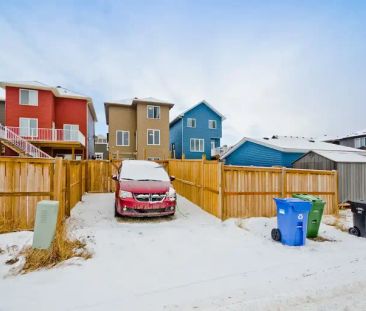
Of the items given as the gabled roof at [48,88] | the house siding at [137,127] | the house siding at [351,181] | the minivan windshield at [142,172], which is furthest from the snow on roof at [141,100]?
the house siding at [351,181]

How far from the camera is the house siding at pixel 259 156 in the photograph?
58.4ft

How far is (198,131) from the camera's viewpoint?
102 ft

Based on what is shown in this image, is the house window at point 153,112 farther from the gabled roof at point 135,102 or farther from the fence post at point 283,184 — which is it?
the fence post at point 283,184

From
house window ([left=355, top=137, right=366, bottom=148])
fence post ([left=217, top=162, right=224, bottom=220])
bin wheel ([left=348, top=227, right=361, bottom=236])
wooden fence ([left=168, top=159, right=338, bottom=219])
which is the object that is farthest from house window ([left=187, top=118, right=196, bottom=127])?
bin wheel ([left=348, top=227, right=361, bottom=236])

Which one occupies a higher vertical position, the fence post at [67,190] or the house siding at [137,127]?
the house siding at [137,127]

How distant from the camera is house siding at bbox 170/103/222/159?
3053 cm

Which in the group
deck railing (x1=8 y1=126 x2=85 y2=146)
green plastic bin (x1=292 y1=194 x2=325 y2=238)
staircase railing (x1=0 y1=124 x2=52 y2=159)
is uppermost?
deck railing (x1=8 y1=126 x2=85 y2=146)

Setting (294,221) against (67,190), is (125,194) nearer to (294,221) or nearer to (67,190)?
(67,190)

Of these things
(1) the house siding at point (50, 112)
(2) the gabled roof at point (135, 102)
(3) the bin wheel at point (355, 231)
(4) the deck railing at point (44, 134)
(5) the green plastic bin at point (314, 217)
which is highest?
(2) the gabled roof at point (135, 102)

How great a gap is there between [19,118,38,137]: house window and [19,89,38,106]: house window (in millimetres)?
1441

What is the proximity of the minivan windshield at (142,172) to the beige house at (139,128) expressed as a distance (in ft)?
54.9

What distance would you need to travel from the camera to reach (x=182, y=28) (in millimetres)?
13547

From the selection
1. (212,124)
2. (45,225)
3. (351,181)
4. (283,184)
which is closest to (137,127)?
(212,124)

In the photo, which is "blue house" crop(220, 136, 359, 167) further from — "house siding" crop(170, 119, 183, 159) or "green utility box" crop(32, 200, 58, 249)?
"green utility box" crop(32, 200, 58, 249)
